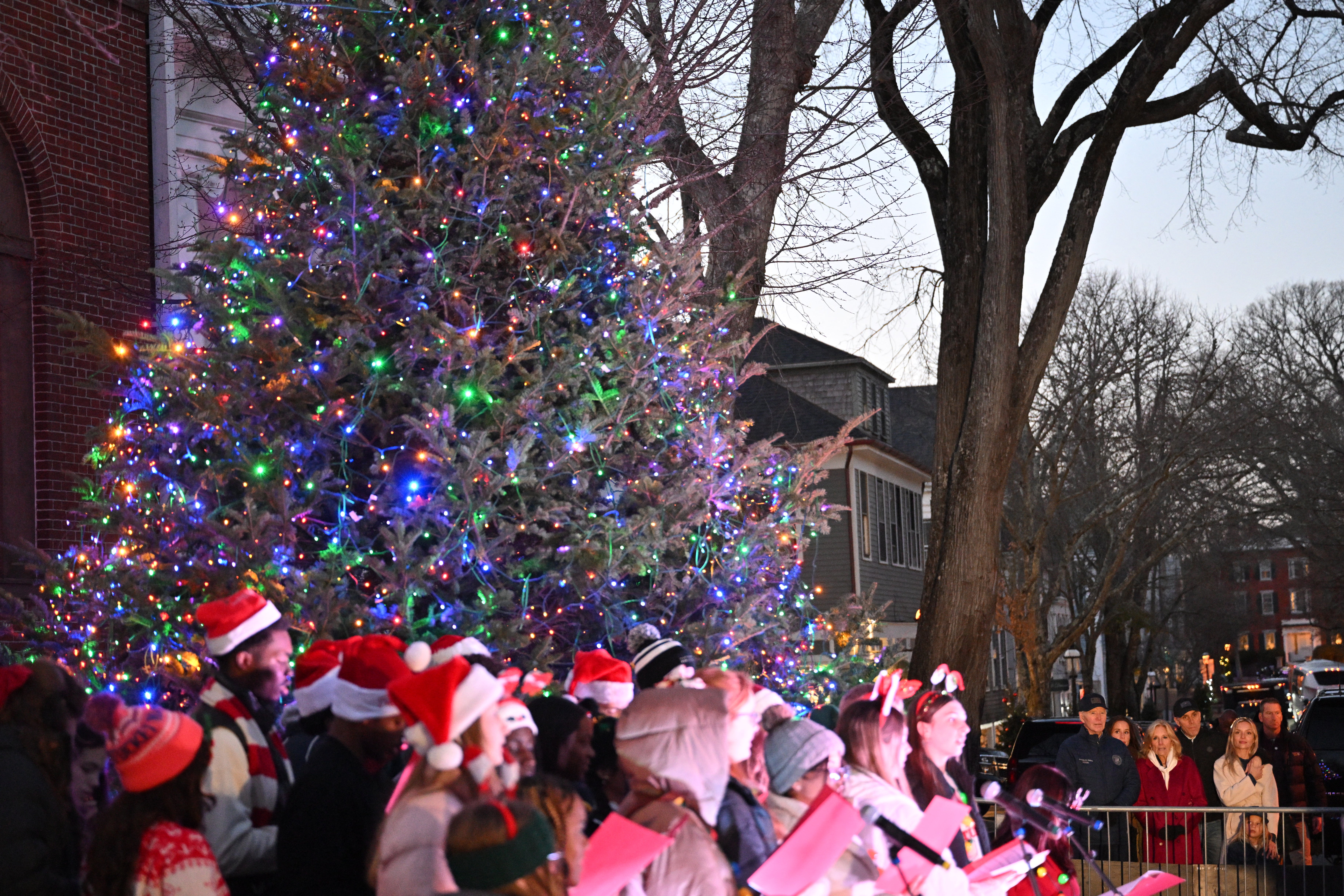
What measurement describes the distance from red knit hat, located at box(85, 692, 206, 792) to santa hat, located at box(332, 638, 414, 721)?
1.41ft

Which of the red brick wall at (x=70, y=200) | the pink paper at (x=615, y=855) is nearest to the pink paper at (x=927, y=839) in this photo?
the pink paper at (x=615, y=855)

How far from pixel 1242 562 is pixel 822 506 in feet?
195

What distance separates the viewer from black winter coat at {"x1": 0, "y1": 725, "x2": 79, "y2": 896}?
358 centimetres

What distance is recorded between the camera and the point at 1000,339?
12.5 metres

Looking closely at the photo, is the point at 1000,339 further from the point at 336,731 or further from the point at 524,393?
the point at 336,731

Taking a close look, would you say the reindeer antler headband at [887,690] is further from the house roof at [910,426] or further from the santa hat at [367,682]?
the house roof at [910,426]

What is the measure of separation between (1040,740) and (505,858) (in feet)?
47.5

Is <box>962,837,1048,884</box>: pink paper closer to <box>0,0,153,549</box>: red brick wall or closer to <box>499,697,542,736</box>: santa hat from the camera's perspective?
<box>499,697,542,736</box>: santa hat

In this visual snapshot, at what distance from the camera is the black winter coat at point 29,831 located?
3.58 meters

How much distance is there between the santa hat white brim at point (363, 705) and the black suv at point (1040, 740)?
1296 centimetres

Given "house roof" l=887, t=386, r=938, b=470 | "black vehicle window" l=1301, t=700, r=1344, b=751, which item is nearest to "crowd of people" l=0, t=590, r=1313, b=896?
"black vehicle window" l=1301, t=700, r=1344, b=751

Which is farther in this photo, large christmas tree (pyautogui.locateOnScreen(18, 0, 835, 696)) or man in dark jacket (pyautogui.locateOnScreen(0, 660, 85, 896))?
large christmas tree (pyautogui.locateOnScreen(18, 0, 835, 696))

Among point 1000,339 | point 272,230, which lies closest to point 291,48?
point 272,230

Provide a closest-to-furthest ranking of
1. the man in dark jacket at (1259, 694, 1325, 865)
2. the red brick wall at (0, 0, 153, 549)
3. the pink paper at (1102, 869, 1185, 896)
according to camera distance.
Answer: the pink paper at (1102, 869, 1185, 896)
the man in dark jacket at (1259, 694, 1325, 865)
the red brick wall at (0, 0, 153, 549)
